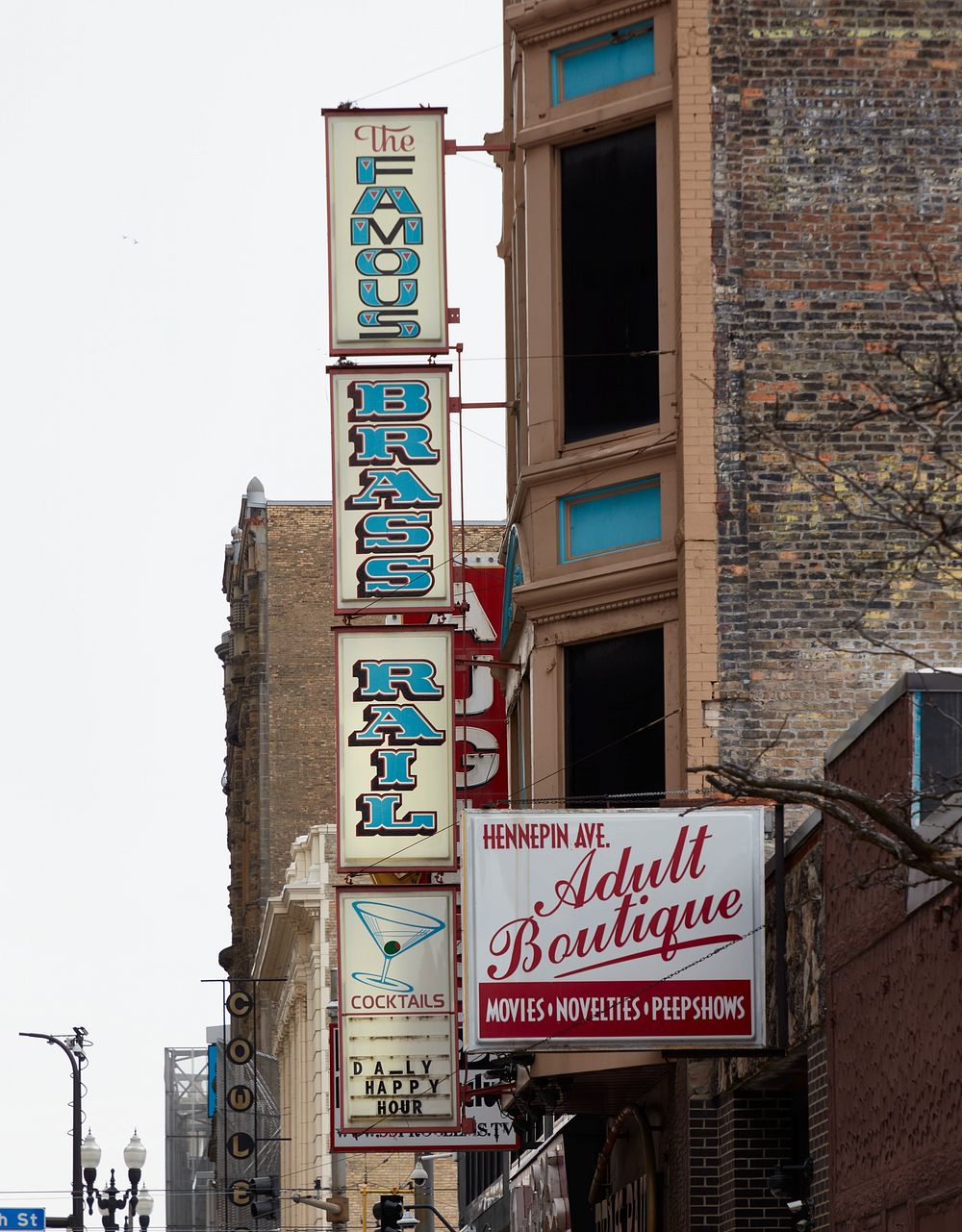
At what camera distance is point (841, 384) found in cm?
2044

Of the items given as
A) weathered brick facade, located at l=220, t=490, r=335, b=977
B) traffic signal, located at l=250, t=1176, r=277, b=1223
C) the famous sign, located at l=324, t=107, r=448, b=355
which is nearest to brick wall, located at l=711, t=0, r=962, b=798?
the famous sign, located at l=324, t=107, r=448, b=355

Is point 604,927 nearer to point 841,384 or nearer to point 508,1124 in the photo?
point 841,384

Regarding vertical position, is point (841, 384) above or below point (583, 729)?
above

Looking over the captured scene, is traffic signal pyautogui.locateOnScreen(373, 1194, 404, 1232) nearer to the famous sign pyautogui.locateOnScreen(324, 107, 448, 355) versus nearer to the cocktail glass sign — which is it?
the cocktail glass sign

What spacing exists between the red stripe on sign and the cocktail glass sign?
15.0ft

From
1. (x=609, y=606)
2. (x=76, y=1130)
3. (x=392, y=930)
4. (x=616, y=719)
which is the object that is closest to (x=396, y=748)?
(x=392, y=930)

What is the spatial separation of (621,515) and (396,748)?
121 inches

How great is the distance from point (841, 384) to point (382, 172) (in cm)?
522

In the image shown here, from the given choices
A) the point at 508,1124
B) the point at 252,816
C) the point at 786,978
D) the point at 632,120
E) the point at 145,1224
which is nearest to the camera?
the point at 786,978

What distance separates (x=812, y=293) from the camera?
812 inches

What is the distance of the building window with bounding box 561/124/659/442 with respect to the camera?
70.6ft

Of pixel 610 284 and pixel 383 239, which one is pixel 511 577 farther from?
pixel 383 239

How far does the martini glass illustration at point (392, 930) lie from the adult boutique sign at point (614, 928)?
4.47m

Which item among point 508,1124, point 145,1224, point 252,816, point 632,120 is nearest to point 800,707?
point 632,120
